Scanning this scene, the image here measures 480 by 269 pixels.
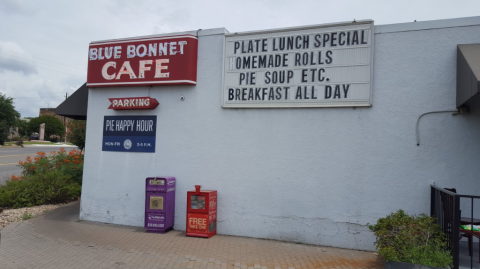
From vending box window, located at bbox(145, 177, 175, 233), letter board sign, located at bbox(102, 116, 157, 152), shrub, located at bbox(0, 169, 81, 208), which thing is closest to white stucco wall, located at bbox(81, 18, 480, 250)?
letter board sign, located at bbox(102, 116, 157, 152)

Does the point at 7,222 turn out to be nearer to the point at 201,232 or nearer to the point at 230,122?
the point at 201,232

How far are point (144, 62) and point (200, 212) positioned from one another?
3848 millimetres

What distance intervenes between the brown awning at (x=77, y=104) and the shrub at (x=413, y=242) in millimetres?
8009

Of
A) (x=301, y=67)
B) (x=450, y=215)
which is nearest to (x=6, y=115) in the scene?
(x=301, y=67)

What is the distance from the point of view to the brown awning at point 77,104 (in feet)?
33.2

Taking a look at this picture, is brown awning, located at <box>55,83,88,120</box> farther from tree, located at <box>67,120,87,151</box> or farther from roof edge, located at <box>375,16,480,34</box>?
roof edge, located at <box>375,16,480,34</box>

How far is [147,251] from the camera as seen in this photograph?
693cm

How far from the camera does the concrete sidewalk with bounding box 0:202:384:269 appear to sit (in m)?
6.27

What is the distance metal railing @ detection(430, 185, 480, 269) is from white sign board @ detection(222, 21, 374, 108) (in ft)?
7.18

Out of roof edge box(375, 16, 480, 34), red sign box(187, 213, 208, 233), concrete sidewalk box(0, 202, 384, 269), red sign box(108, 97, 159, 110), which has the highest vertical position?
roof edge box(375, 16, 480, 34)

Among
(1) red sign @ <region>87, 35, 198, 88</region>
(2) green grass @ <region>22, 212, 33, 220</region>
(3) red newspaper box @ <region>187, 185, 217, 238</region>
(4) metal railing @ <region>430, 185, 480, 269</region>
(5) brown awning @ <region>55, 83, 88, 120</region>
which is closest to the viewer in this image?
(4) metal railing @ <region>430, 185, 480, 269</region>

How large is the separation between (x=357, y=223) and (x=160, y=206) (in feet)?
13.7

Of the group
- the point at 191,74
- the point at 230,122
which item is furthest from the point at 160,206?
the point at 191,74

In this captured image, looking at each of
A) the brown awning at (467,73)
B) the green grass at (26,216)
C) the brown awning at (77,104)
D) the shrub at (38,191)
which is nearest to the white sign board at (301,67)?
the brown awning at (467,73)
